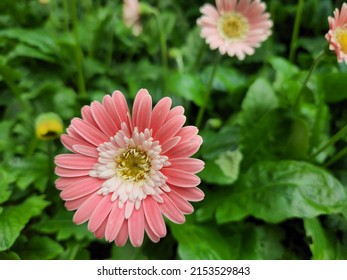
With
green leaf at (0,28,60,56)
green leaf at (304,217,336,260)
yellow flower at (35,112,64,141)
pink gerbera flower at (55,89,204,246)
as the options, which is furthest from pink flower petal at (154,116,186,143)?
green leaf at (0,28,60,56)

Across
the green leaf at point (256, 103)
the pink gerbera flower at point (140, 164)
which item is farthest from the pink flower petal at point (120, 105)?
the green leaf at point (256, 103)

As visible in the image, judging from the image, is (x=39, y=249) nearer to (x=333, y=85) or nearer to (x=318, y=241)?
(x=318, y=241)

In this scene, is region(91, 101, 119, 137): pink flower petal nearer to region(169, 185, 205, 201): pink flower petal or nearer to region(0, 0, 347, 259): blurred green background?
region(169, 185, 205, 201): pink flower petal

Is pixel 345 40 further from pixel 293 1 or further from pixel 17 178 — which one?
pixel 293 1

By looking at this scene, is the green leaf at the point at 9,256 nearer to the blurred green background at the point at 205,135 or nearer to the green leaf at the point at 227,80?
the blurred green background at the point at 205,135

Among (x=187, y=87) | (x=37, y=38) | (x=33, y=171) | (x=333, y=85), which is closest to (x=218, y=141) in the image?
(x=187, y=87)
